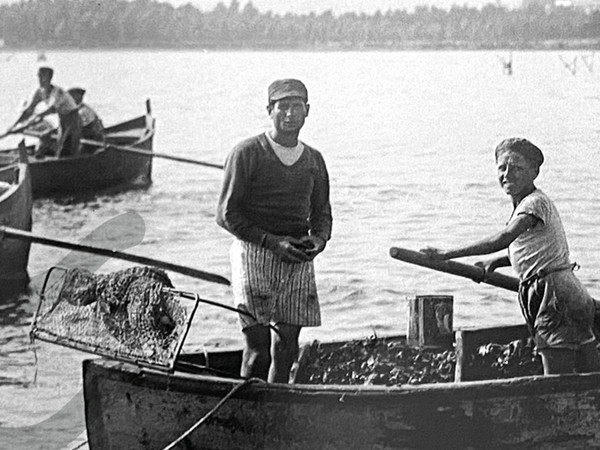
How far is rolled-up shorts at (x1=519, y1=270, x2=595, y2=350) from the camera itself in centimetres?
Result: 645

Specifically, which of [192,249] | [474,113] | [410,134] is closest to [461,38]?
[474,113]

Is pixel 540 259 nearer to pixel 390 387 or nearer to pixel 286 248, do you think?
pixel 390 387

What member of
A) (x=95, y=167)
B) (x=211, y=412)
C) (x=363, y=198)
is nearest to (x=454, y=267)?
(x=211, y=412)

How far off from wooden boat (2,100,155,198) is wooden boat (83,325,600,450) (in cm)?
1320

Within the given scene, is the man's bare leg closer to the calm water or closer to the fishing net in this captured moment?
the fishing net

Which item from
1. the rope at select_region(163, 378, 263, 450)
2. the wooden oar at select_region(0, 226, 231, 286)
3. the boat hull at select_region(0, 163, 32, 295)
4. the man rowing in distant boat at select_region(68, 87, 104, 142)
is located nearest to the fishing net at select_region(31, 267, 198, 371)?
the rope at select_region(163, 378, 263, 450)

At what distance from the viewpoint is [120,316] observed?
20.9 feet

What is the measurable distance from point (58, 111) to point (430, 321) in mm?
12161

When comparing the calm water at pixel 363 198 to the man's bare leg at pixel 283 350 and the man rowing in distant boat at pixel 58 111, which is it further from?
the man's bare leg at pixel 283 350

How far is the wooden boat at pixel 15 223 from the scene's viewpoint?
1368 cm

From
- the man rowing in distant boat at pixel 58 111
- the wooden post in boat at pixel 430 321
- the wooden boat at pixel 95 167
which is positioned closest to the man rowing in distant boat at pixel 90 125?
the wooden boat at pixel 95 167

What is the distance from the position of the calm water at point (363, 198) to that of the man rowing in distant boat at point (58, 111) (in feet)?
4.35

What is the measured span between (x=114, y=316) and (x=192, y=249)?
1211 cm

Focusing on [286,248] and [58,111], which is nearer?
[286,248]
